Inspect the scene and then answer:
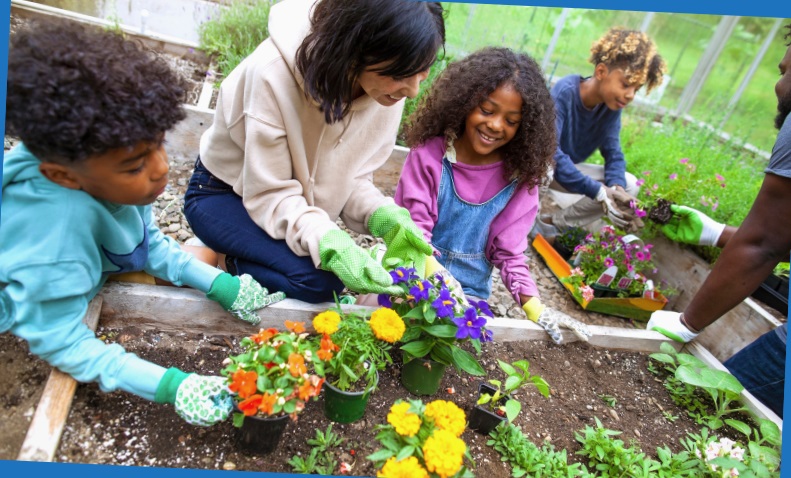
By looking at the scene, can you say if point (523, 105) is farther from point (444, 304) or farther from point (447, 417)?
point (447, 417)

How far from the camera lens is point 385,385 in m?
1.70

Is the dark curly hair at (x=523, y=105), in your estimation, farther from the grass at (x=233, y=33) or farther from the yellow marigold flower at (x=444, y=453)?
the grass at (x=233, y=33)

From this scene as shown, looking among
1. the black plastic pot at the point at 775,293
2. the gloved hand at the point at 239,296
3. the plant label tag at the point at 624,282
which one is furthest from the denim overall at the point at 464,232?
the black plastic pot at the point at 775,293

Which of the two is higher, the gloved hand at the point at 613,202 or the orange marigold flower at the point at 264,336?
the gloved hand at the point at 613,202

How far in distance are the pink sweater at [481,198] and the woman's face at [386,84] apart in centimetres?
48

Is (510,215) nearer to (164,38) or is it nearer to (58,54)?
(58,54)

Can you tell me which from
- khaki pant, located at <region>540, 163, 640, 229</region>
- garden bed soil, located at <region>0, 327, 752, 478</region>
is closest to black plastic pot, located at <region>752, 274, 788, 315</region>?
khaki pant, located at <region>540, 163, 640, 229</region>

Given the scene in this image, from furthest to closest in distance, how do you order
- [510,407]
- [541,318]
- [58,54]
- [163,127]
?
[541,318] → [510,407] → [163,127] → [58,54]

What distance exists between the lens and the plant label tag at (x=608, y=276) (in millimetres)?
2709

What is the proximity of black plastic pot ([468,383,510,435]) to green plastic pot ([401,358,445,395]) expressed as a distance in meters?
0.15

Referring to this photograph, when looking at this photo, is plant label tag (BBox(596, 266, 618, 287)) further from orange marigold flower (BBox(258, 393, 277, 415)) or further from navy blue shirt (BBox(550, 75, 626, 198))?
orange marigold flower (BBox(258, 393, 277, 415))

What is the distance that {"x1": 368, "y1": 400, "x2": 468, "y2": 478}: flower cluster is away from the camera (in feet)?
3.82

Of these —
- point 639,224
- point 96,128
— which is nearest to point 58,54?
point 96,128

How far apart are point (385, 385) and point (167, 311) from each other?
0.78 meters
